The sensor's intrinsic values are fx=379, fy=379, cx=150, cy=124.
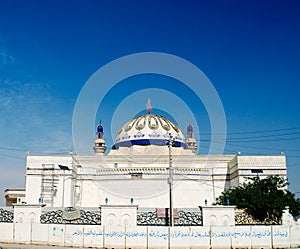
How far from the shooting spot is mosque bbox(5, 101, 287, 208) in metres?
35.1

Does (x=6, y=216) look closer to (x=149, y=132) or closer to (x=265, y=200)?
(x=265, y=200)

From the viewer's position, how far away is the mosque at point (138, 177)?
3512cm

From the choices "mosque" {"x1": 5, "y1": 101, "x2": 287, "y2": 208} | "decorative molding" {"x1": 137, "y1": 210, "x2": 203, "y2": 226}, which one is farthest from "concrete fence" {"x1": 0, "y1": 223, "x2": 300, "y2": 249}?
"mosque" {"x1": 5, "y1": 101, "x2": 287, "y2": 208}

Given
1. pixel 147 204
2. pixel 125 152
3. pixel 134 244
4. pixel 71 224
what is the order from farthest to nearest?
pixel 125 152 → pixel 147 204 → pixel 71 224 → pixel 134 244

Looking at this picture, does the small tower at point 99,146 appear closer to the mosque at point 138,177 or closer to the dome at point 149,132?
the dome at point 149,132

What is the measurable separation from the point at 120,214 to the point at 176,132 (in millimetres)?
26717

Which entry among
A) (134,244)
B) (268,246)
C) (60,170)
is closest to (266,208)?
(268,246)

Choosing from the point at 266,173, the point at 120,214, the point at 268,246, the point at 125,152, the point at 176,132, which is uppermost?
the point at 176,132

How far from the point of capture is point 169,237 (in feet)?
53.8

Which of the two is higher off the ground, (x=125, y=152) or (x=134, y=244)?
(x=125, y=152)

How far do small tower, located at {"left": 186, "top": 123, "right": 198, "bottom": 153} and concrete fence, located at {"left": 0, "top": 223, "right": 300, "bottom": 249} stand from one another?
29176mm

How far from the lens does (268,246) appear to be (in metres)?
16.8

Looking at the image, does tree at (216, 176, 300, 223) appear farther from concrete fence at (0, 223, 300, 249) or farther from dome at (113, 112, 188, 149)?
dome at (113, 112, 188, 149)

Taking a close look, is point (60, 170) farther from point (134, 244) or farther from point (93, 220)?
point (134, 244)
